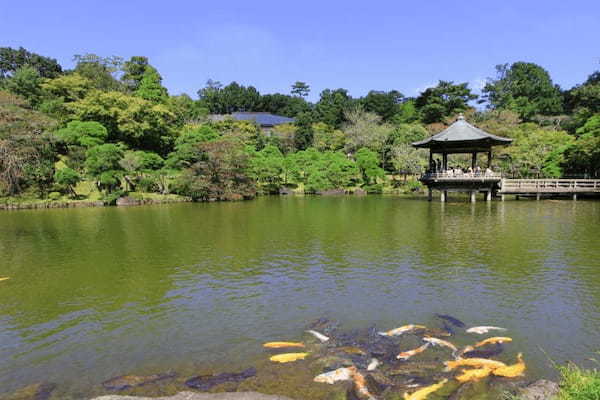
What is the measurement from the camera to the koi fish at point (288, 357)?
5.54 meters

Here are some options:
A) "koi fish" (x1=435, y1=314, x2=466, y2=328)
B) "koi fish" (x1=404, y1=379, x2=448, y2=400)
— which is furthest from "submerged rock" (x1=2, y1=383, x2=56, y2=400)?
"koi fish" (x1=435, y1=314, x2=466, y2=328)

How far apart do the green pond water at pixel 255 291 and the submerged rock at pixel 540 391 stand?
58 cm

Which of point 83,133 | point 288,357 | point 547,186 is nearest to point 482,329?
point 288,357

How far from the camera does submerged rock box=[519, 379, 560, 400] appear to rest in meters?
4.31

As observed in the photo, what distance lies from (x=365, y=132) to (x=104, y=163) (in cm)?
2888

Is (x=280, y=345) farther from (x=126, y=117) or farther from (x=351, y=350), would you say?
(x=126, y=117)

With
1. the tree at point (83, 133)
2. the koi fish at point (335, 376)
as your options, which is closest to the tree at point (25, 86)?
the tree at point (83, 133)

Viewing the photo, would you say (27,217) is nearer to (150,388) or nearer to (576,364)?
(150,388)

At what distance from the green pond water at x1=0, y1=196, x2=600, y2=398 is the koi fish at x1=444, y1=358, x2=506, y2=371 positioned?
481 mm

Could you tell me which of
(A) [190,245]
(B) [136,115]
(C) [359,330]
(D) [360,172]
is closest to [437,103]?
(D) [360,172]

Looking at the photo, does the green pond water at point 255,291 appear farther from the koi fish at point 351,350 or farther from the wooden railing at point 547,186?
the wooden railing at point 547,186

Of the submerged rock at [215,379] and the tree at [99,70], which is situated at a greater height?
the tree at [99,70]

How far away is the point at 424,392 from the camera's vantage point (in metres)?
4.69

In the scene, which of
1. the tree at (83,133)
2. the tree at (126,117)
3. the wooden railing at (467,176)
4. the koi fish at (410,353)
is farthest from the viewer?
the tree at (126,117)
